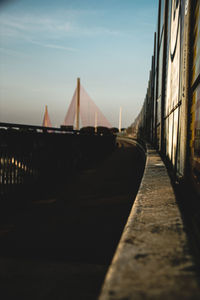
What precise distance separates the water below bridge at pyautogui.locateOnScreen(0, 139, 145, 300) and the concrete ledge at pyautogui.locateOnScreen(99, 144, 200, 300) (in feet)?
2.11

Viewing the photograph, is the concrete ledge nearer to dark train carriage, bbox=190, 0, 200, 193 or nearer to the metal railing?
dark train carriage, bbox=190, 0, 200, 193

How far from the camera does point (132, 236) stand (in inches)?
49.0

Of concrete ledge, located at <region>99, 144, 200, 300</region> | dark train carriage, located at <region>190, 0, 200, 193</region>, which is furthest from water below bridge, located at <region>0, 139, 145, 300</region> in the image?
dark train carriage, located at <region>190, 0, 200, 193</region>

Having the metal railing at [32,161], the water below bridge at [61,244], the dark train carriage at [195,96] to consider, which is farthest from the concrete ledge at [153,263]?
the metal railing at [32,161]

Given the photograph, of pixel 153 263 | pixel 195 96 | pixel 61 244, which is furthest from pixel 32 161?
pixel 153 263

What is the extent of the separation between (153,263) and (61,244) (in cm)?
192

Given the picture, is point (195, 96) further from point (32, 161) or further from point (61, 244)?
point (32, 161)

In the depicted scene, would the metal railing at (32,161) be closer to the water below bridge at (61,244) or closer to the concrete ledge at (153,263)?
the water below bridge at (61,244)

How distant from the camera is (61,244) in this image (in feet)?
8.80

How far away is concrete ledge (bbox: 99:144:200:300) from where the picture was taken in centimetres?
78

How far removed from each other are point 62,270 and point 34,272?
0.74 feet

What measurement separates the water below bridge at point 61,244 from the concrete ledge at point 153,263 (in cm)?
64

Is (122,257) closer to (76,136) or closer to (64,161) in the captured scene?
(64,161)

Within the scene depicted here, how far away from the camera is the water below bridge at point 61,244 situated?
172cm
